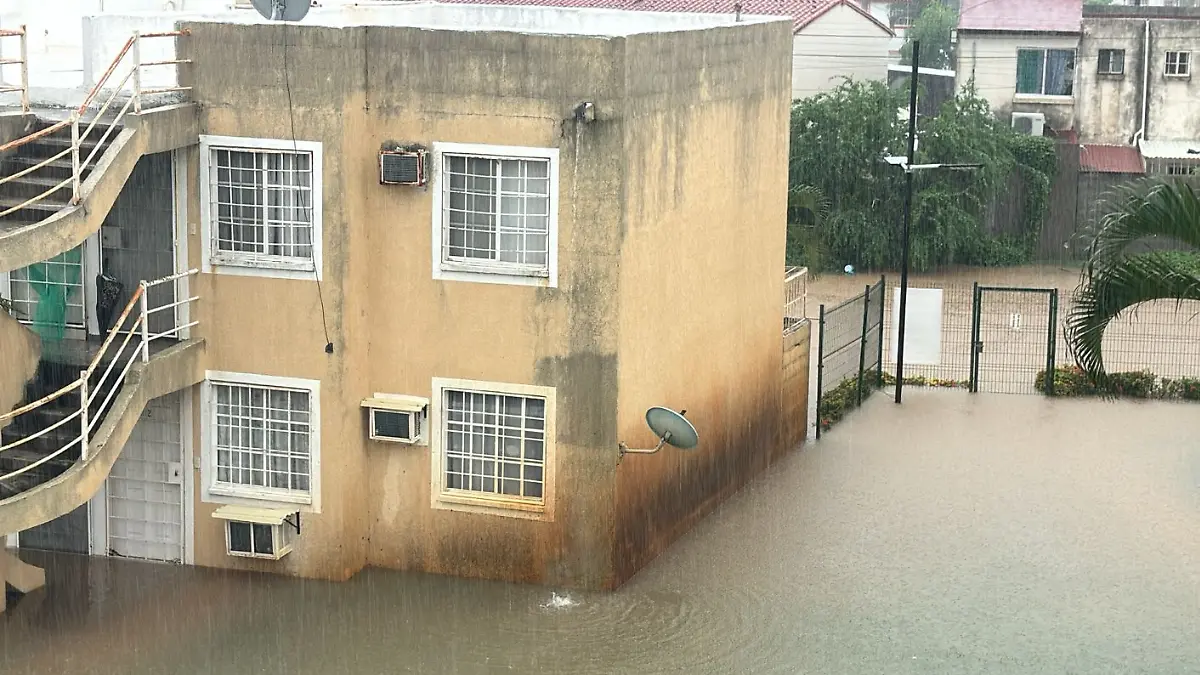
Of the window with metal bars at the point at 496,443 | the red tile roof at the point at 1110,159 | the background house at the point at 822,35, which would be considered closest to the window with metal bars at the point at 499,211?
the window with metal bars at the point at 496,443

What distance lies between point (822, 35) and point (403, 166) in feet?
91.7

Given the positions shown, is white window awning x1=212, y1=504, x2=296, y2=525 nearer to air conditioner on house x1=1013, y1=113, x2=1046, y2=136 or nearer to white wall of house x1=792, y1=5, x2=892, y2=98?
white wall of house x1=792, y1=5, x2=892, y2=98

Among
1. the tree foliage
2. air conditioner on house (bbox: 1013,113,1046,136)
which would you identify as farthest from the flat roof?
air conditioner on house (bbox: 1013,113,1046,136)

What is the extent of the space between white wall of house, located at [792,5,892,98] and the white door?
27.0 metres

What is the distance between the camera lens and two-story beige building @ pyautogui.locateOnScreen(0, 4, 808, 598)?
58.6ft

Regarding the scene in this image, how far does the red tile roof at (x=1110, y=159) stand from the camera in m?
41.4

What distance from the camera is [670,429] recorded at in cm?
1816

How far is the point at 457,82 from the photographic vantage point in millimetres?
17922

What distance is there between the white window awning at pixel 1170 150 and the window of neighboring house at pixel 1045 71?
249cm

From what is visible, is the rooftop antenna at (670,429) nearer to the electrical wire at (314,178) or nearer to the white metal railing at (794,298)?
the electrical wire at (314,178)

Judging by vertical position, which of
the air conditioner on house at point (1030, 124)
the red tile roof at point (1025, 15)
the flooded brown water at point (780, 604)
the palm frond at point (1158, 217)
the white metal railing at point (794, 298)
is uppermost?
the red tile roof at point (1025, 15)

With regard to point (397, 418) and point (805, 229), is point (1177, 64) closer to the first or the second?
point (805, 229)

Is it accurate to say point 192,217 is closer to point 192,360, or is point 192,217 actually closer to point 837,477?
point 192,360

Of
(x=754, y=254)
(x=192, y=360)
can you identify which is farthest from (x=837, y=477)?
(x=192, y=360)
